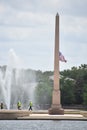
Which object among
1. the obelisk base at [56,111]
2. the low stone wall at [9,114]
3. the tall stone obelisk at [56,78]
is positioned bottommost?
the low stone wall at [9,114]

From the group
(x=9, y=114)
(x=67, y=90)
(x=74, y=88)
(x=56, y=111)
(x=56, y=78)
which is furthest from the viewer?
(x=74, y=88)

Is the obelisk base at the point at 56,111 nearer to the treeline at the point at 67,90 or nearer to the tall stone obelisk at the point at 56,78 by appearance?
the tall stone obelisk at the point at 56,78

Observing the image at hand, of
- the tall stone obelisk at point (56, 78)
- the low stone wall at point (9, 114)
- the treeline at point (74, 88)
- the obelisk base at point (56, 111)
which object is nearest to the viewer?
the low stone wall at point (9, 114)

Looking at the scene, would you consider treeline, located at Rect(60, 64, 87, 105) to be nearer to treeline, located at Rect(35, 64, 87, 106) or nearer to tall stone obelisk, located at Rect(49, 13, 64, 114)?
treeline, located at Rect(35, 64, 87, 106)

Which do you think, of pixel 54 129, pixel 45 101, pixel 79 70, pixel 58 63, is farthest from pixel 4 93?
pixel 79 70

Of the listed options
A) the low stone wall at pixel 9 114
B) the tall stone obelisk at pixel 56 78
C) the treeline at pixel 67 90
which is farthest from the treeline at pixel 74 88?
the low stone wall at pixel 9 114

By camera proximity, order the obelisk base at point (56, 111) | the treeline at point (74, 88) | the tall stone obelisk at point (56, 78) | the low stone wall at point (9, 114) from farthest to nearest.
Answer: the treeline at point (74, 88) < the obelisk base at point (56, 111) < the tall stone obelisk at point (56, 78) < the low stone wall at point (9, 114)

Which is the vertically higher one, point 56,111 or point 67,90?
point 67,90

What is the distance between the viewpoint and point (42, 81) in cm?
13525

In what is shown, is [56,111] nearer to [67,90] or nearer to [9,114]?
[9,114]

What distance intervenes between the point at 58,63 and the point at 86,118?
293 inches

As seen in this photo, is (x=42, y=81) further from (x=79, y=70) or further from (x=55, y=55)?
(x=55, y=55)

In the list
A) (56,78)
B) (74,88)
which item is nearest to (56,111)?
(56,78)

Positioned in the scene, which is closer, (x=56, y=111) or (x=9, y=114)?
(x=9, y=114)
